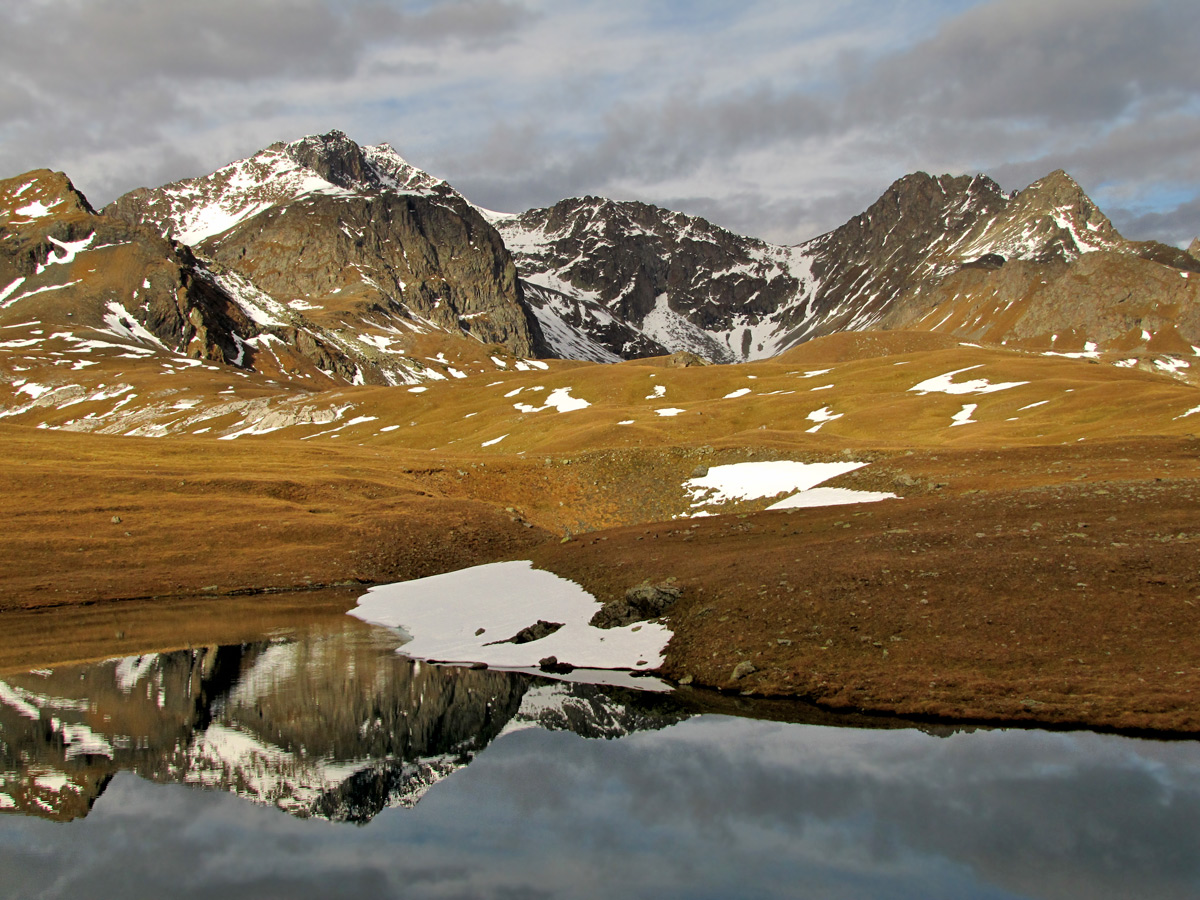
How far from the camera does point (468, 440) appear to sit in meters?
99.8

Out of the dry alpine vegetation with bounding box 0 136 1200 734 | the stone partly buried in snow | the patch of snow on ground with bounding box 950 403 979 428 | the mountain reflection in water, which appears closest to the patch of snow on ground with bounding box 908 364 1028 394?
the dry alpine vegetation with bounding box 0 136 1200 734

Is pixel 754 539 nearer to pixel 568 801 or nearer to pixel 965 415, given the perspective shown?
pixel 568 801

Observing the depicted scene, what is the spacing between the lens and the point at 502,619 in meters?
30.6

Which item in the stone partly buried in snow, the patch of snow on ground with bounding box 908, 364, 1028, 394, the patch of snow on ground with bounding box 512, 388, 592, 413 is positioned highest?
the patch of snow on ground with bounding box 512, 388, 592, 413

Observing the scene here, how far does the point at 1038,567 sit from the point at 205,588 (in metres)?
35.9

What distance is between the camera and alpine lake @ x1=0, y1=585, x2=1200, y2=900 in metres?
12.1

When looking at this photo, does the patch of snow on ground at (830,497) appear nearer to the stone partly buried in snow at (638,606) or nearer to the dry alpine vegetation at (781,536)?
the dry alpine vegetation at (781,536)

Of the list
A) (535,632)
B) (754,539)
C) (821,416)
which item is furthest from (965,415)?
(535,632)

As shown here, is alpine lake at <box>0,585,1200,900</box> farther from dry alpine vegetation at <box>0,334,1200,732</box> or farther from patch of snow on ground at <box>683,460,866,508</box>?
patch of snow on ground at <box>683,460,866,508</box>

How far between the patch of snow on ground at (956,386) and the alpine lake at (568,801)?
86412 mm

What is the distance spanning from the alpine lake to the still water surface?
5 centimetres

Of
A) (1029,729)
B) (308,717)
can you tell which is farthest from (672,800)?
(308,717)

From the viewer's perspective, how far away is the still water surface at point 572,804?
39.5 ft

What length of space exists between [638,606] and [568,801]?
12550 millimetres
